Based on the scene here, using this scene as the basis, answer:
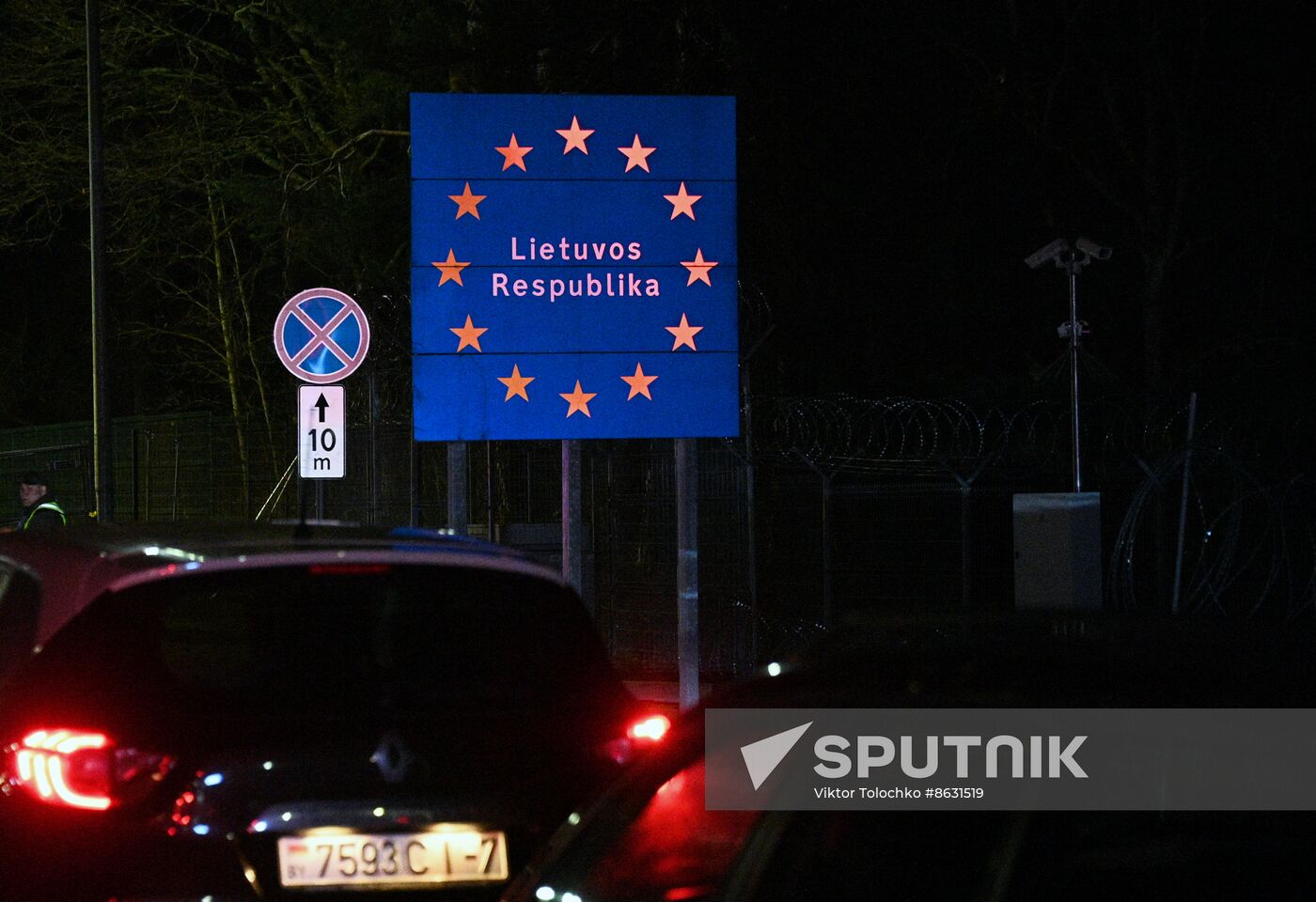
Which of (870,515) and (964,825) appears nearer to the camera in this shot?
(964,825)

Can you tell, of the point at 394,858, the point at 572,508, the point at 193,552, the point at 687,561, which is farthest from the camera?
the point at 572,508

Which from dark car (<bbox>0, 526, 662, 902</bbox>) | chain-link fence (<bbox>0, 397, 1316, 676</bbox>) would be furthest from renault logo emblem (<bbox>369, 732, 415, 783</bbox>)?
chain-link fence (<bbox>0, 397, 1316, 676</bbox>)

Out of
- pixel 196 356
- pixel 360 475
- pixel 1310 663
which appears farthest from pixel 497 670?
pixel 196 356

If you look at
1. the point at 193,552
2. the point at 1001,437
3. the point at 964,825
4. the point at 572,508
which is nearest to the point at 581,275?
Result: the point at 572,508

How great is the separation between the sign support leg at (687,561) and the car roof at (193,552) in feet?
19.9

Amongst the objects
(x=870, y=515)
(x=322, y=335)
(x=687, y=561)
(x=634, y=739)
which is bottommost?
(x=634, y=739)

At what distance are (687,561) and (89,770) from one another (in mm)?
7362

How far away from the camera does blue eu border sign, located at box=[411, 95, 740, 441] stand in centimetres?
1155

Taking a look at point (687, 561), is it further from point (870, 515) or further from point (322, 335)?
point (870, 515)

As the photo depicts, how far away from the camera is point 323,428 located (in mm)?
13703

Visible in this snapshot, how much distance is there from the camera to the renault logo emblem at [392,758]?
4.73 metres

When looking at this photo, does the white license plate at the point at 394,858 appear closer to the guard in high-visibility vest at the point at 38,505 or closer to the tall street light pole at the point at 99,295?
the guard in high-visibility vest at the point at 38,505

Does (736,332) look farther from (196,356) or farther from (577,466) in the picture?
(196,356)

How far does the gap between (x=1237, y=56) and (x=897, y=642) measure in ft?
64.0
